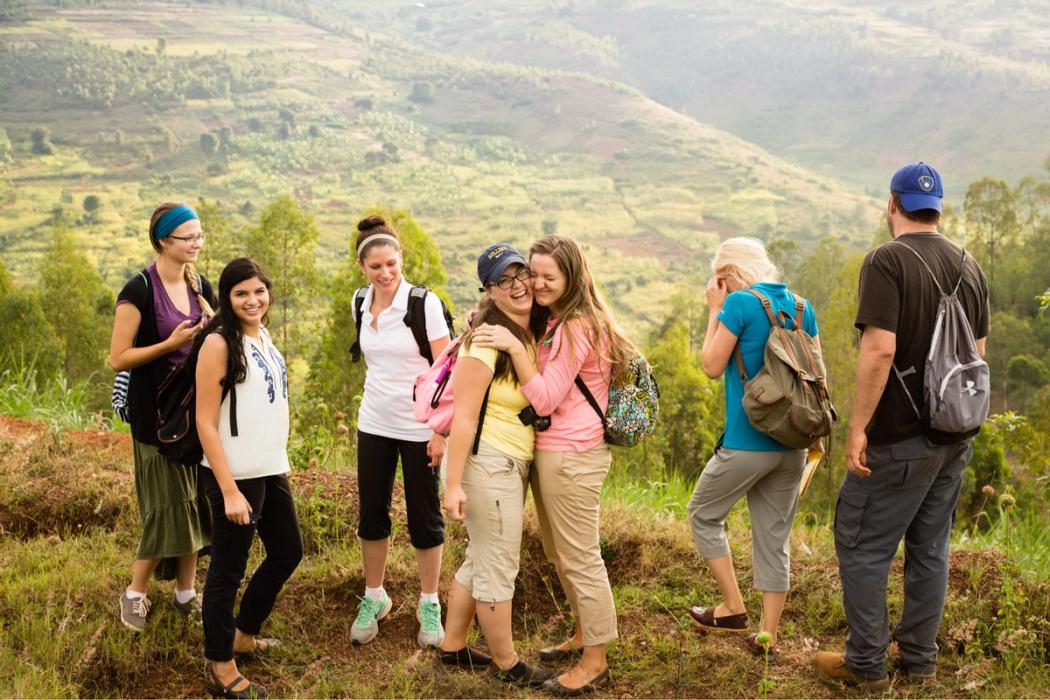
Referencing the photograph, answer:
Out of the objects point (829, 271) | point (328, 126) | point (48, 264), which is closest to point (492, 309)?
point (48, 264)

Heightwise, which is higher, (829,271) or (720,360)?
(720,360)

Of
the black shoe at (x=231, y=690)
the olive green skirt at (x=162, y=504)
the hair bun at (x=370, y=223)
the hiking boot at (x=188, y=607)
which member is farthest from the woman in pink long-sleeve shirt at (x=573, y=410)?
the hiking boot at (x=188, y=607)

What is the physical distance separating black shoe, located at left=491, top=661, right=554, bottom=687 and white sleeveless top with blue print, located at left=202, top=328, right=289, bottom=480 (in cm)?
123

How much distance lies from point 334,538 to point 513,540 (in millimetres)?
1915

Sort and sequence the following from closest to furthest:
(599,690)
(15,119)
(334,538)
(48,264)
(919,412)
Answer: (919,412)
(599,690)
(334,538)
(48,264)
(15,119)

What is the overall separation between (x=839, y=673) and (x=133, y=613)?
10.2 feet

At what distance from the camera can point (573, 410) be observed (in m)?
3.65

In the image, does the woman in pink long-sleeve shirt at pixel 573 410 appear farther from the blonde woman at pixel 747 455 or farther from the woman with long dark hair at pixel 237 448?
the woman with long dark hair at pixel 237 448

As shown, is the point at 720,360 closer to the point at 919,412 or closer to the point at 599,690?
the point at 919,412

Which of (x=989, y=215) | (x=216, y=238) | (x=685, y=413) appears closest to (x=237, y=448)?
(x=685, y=413)

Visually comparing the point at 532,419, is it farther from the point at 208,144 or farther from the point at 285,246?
the point at 208,144

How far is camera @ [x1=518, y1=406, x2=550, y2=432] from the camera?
3.61m

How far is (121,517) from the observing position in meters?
5.35

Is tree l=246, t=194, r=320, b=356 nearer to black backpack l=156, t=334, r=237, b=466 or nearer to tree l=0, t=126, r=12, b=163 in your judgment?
black backpack l=156, t=334, r=237, b=466
